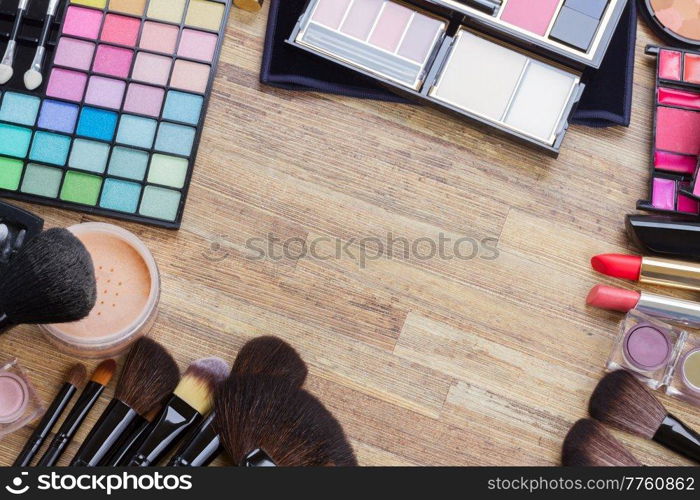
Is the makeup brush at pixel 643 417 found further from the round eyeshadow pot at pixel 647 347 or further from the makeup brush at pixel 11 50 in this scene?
the makeup brush at pixel 11 50

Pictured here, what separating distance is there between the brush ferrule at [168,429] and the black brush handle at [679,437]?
760 millimetres

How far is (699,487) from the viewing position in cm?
126

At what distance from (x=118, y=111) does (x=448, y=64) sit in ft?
1.91

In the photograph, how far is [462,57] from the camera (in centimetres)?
132

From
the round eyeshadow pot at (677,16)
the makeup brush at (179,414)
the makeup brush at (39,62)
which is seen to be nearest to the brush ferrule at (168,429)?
the makeup brush at (179,414)

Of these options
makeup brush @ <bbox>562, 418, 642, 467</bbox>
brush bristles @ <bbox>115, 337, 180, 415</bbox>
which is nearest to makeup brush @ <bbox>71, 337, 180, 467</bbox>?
brush bristles @ <bbox>115, 337, 180, 415</bbox>

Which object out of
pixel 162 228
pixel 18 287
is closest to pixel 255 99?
pixel 162 228

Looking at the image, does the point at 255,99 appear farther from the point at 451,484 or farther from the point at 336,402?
the point at 451,484

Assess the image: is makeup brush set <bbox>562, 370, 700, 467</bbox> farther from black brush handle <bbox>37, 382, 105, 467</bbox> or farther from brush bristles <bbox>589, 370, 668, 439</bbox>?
black brush handle <bbox>37, 382, 105, 467</bbox>

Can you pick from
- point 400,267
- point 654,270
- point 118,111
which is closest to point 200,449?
point 400,267

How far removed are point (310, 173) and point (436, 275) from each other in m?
0.28

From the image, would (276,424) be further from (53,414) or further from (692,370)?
(692,370)

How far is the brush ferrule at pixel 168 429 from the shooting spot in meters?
1.19

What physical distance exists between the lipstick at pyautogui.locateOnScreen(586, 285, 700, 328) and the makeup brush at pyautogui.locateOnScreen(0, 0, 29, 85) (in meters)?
1.08
